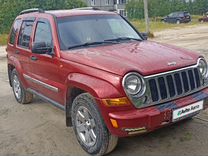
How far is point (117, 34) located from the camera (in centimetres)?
546

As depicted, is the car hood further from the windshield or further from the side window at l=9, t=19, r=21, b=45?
the side window at l=9, t=19, r=21, b=45

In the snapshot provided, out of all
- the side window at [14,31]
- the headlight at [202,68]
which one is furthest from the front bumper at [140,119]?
the side window at [14,31]

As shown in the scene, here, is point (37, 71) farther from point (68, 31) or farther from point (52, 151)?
point (52, 151)

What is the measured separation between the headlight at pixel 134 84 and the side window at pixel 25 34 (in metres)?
2.87

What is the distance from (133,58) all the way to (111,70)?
423mm

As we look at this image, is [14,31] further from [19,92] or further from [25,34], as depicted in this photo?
[19,92]

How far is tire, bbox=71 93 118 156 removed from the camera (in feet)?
13.5

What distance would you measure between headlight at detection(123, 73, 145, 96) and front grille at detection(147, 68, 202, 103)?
10cm

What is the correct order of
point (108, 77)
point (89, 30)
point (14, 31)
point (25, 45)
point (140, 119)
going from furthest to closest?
1. point (14, 31)
2. point (25, 45)
3. point (89, 30)
4. point (108, 77)
5. point (140, 119)

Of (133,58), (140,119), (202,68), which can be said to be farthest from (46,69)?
(202,68)

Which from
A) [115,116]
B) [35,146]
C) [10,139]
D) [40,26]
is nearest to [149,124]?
[115,116]

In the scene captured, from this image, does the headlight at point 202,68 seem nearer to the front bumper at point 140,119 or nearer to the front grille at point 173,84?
the front grille at point 173,84

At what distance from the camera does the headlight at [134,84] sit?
12.7ft

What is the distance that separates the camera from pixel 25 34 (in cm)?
637
